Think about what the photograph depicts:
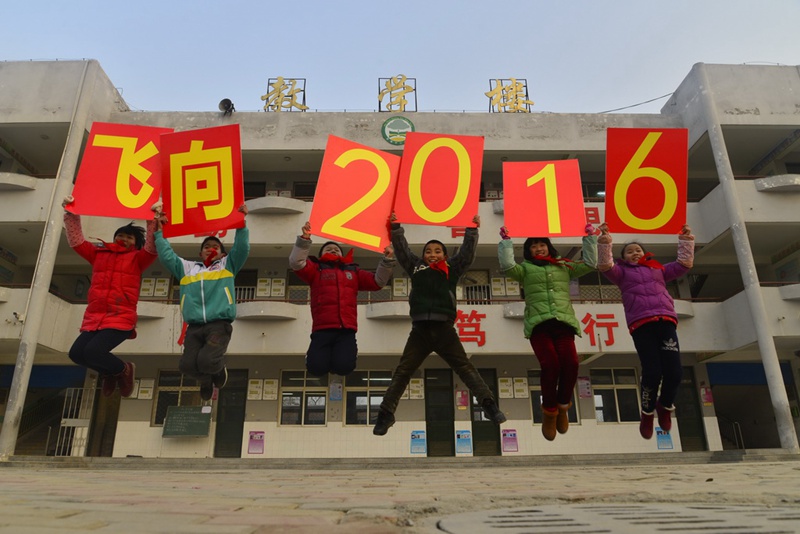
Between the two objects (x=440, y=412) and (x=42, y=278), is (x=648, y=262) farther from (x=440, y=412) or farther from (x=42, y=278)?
(x=42, y=278)

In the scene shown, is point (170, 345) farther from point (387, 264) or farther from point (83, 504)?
point (83, 504)

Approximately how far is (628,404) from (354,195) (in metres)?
13.6

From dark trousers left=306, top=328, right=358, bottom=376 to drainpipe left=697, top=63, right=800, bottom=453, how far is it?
12508mm

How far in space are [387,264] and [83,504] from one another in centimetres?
425

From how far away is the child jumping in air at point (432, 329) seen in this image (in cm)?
564

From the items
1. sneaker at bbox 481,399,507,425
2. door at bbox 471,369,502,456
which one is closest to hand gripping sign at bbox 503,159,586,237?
sneaker at bbox 481,399,507,425

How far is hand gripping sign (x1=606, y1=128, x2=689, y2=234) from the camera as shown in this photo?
6.27 m

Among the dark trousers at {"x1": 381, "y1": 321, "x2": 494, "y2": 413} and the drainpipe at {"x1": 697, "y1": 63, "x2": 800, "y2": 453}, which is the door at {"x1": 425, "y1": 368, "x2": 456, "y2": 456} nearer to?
the drainpipe at {"x1": 697, "y1": 63, "x2": 800, "y2": 453}

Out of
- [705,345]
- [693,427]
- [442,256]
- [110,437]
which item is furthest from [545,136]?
[110,437]

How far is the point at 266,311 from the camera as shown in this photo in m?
14.5

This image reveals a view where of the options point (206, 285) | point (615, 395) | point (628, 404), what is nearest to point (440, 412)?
point (615, 395)

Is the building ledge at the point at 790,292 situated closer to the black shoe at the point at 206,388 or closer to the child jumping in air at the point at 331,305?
the child jumping in air at the point at 331,305

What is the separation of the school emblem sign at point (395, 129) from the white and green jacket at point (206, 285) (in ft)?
37.5

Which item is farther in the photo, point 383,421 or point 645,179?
point 645,179
